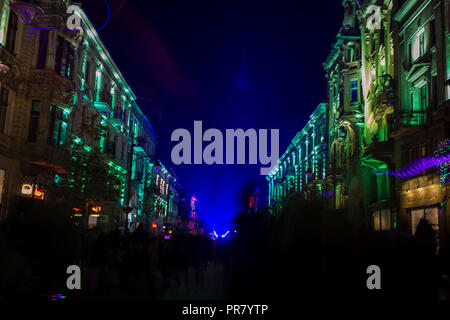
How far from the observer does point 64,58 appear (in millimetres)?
25094

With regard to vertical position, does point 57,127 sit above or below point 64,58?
below

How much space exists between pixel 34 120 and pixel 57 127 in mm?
1414

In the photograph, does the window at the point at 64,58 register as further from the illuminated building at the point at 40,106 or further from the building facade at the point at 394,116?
the building facade at the point at 394,116

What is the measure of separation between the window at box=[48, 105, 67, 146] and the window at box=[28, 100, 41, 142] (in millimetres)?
709

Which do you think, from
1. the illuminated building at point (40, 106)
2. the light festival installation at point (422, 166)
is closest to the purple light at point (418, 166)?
the light festival installation at point (422, 166)

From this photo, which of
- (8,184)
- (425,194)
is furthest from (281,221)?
(8,184)

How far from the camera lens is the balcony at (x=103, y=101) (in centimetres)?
3544

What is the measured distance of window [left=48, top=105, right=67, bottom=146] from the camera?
23688 millimetres

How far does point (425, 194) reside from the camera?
22.6 m

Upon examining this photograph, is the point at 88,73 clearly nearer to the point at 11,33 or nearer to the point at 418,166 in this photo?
the point at 11,33

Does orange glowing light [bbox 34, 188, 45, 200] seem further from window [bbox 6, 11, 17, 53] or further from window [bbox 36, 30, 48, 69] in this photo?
window [bbox 6, 11, 17, 53]

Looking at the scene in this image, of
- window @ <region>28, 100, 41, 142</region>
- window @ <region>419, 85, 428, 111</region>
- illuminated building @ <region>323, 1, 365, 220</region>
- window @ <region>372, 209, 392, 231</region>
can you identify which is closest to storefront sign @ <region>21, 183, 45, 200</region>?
window @ <region>28, 100, 41, 142</region>

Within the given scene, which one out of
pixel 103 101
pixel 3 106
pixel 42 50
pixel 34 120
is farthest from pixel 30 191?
pixel 103 101
